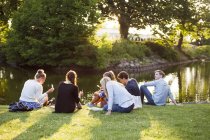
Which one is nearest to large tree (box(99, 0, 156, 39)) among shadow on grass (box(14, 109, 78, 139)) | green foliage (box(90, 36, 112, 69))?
green foliage (box(90, 36, 112, 69))

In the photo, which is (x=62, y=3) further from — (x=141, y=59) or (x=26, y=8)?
(x=141, y=59)

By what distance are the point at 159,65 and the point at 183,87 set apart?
21981 millimetres

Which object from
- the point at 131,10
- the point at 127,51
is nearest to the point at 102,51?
the point at 127,51

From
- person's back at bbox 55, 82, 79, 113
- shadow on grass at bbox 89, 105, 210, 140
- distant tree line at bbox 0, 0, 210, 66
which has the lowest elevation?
shadow on grass at bbox 89, 105, 210, 140

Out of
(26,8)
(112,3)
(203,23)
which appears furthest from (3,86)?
(203,23)

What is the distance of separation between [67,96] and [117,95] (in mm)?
1554

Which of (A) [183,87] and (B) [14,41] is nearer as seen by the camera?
(A) [183,87]

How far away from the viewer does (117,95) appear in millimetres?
11453

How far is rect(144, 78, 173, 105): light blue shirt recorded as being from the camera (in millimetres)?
13672

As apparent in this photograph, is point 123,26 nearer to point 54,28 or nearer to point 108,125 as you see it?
point 54,28

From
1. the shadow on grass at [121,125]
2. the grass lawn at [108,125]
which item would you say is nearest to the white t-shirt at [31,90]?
the grass lawn at [108,125]

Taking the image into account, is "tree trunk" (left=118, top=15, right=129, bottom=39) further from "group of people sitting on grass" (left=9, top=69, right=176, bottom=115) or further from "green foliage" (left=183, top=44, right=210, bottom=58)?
"group of people sitting on grass" (left=9, top=69, right=176, bottom=115)

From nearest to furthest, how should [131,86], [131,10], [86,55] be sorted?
1. [131,86]
2. [86,55]
3. [131,10]

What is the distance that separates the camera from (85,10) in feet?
122
